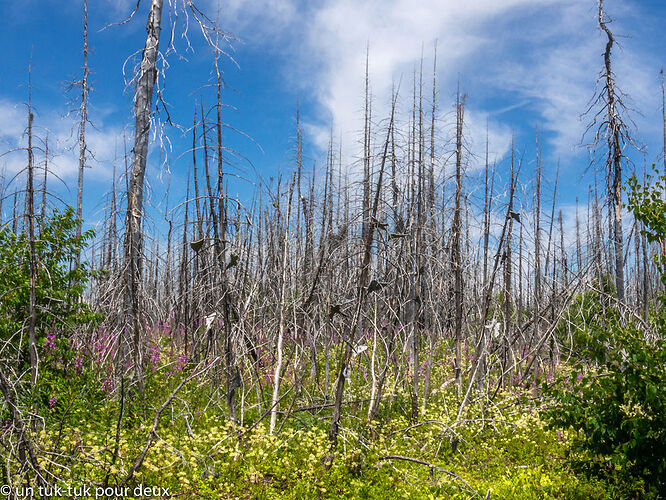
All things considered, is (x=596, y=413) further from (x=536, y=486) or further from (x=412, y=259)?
(x=412, y=259)

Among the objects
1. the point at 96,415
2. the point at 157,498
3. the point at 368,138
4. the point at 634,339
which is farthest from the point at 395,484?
the point at 368,138

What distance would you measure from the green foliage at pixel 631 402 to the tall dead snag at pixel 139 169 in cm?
434

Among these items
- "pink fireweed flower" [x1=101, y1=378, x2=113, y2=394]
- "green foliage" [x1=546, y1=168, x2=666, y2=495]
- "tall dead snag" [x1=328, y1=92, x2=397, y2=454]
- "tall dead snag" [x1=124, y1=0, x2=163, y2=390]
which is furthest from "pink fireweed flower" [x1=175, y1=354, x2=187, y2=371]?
"green foliage" [x1=546, y1=168, x2=666, y2=495]

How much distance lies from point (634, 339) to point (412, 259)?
285 cm

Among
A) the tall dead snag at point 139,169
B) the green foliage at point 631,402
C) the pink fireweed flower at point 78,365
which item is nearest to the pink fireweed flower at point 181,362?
the pink fireweed flower at point 78,365

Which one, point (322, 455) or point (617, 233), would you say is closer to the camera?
point (322, 455)

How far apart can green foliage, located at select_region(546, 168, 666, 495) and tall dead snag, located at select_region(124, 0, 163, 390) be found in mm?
4339

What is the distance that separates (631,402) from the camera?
376 centimetres

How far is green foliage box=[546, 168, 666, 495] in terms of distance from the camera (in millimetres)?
3533

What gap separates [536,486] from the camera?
4.63 metres

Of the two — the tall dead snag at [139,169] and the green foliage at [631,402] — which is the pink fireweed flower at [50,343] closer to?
the tall dead snag at [139,169]

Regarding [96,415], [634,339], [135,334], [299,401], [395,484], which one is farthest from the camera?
[299,401]

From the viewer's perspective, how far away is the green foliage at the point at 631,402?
353cm

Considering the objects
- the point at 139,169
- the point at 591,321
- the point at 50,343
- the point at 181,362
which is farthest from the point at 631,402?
the point at 181,362
